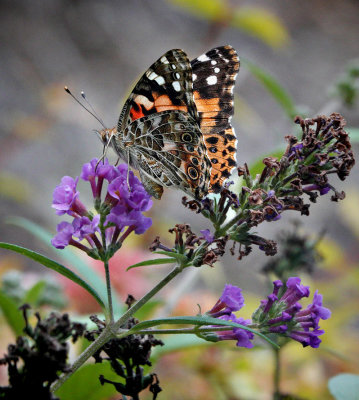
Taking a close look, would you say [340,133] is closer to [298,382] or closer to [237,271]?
[298,382]

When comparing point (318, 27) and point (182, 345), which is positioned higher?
point (318, 27)

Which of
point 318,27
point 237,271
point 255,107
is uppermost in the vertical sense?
point 318,27

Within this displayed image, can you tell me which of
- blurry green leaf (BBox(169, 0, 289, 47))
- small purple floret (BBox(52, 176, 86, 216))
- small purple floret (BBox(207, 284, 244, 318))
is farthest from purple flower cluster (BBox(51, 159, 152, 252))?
blurry green leaf (BBox(169, 0, 289, 47))

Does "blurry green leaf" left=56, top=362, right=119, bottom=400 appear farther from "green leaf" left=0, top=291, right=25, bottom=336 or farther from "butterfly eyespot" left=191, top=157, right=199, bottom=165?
"butterfly eyespot" left=191, top=157, right=199, bottom=165

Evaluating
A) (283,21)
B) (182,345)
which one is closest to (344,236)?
(283,21)

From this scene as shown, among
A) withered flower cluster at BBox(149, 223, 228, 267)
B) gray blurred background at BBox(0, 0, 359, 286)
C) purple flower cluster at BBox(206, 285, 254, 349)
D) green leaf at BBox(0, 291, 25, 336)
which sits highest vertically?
gray blurred background at BBox(0, 0, 359, 286)
